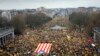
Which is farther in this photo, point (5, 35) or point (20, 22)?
point (20, 22)

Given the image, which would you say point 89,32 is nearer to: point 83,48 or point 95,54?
point 83,48

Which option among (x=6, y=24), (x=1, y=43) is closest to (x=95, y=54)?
(x=1, y=43)

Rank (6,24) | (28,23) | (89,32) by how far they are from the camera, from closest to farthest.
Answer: (89,32) → (6,24) → (28,23)

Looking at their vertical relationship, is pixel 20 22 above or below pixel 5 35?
above

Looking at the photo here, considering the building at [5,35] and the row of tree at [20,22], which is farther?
the row of tree at [20,22]

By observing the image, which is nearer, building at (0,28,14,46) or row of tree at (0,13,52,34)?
building at (0,28,14,46)

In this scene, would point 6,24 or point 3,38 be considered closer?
point 3,38

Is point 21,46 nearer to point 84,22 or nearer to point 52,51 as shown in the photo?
point 52,51

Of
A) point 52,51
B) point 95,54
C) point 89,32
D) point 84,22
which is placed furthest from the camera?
point 84,22

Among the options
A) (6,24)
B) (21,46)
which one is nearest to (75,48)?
(21,46)
